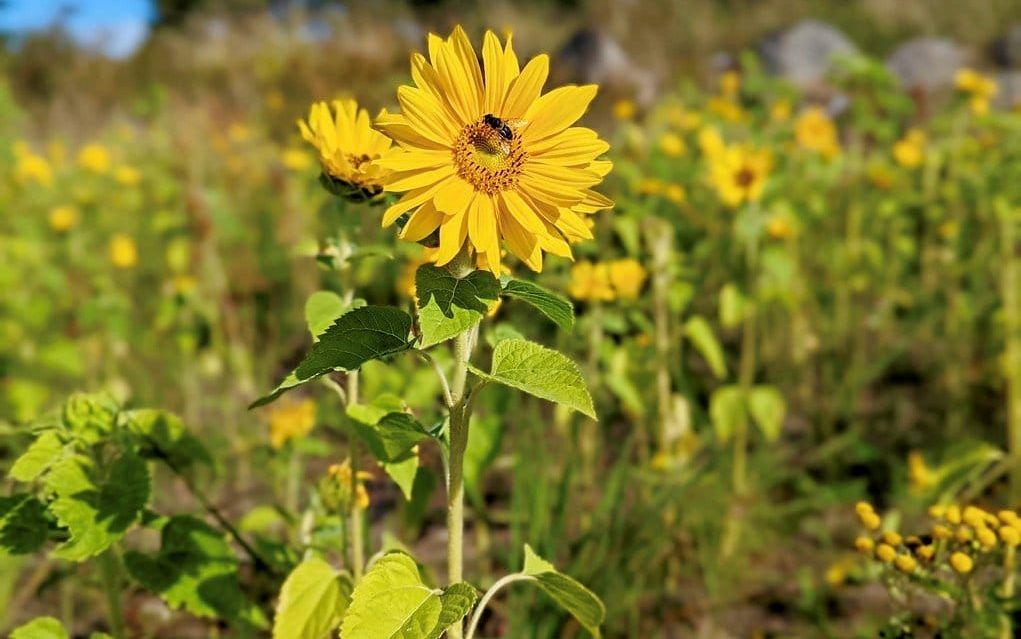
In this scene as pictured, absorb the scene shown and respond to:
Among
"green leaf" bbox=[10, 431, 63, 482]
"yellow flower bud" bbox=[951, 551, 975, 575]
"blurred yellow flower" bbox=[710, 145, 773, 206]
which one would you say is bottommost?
"yellow flower bud" bbox=[951, 551, 975, 575]

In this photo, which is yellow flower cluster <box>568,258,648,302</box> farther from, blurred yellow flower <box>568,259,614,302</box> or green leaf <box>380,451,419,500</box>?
green leaf <box>380,451,419,500</box>

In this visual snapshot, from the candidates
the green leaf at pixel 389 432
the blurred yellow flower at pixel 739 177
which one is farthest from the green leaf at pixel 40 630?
the blurred yellow flower at pixel 739 177

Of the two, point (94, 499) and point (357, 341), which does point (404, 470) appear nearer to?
point (357, 341)

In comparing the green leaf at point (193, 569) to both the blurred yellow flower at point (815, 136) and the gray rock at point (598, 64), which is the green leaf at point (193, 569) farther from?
the gray rock at point (598, 64)

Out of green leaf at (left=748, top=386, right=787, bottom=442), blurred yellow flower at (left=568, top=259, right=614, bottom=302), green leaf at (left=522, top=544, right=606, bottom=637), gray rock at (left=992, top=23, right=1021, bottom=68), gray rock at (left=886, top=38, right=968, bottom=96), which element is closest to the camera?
green leaf at (left=522, top=544, right=606, bottom=637)

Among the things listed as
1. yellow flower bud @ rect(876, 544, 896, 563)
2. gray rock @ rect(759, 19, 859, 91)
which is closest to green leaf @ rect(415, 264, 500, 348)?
yellow flower bud @ rect(876, 544, 896, 563)
